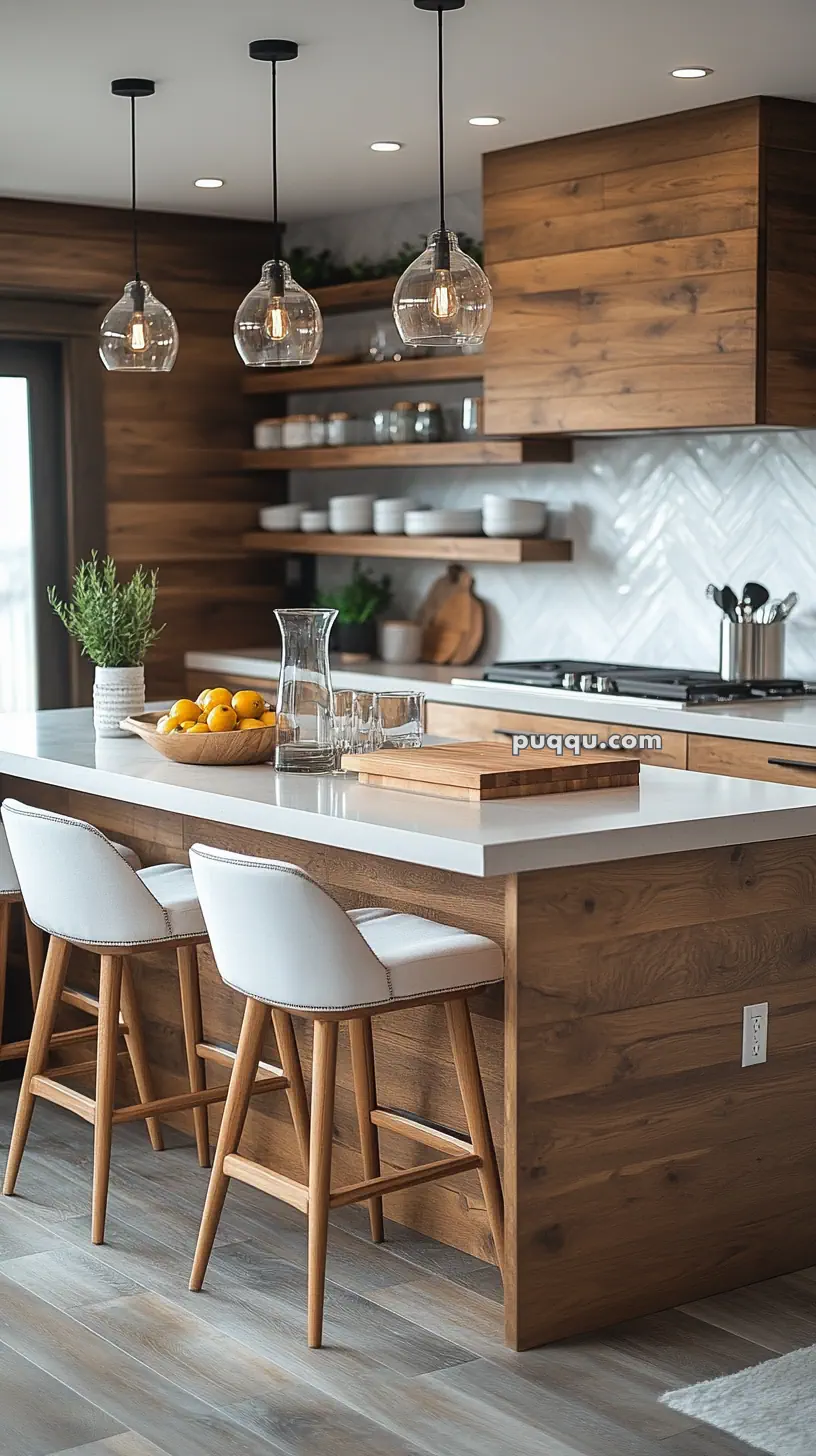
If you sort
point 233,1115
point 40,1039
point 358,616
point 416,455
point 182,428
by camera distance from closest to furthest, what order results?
point 233,1115, point 40,1039, point 416,455, point 358,616, point 182,428

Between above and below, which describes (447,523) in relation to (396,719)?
above

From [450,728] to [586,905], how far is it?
2.54 meters

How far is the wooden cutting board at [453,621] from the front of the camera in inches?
253

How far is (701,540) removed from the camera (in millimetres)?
5641

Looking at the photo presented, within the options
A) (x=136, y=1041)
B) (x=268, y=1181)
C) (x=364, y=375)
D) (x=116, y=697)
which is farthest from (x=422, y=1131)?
(x=364, y=375)

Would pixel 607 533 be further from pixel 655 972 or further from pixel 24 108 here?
pixel 655 972

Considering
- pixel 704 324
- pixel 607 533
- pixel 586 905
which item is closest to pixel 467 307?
pixel 586 905

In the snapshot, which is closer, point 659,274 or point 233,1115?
point 233,1115

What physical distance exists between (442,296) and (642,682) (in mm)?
1811

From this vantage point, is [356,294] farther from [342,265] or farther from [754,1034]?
[754,1034]

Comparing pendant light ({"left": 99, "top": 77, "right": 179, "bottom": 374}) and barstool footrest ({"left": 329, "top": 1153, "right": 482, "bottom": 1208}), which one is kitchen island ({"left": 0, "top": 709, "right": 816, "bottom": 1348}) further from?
pendant light ({"left": 99, "top": 77, "right": 179, "bottom": 374})

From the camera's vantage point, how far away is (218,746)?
12.8 ft

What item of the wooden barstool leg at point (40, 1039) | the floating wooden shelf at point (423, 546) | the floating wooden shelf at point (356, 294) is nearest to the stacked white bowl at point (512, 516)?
the floating wooden shelf at point (423, 546)

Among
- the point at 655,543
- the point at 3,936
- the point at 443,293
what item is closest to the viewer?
the point at 443,293
